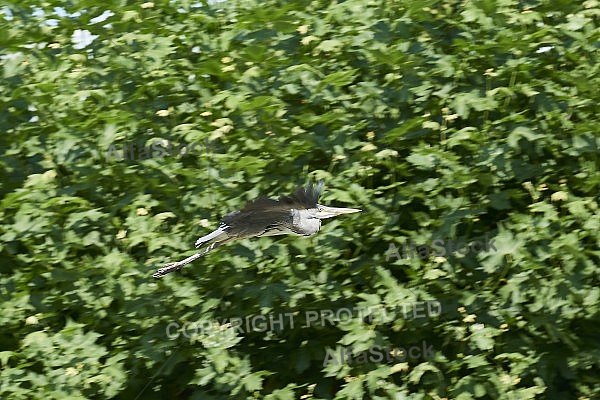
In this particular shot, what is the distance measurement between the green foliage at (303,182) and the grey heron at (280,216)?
2.56ft

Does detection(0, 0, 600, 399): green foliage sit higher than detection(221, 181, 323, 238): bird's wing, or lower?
lower

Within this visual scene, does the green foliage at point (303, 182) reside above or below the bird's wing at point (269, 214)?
below

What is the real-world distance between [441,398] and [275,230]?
144 centimetres

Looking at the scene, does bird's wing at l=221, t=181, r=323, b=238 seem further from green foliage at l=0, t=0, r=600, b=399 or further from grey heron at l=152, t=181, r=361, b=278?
green foliage at l=0, t=0, r=600, b=399

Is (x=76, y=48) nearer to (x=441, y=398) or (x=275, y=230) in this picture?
(x=275, y=230)

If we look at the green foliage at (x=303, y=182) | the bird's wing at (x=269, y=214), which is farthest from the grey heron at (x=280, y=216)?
the green foliage at (x=303, y=182)

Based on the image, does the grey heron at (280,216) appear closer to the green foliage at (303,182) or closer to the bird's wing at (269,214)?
the bird's wing at (269,214)

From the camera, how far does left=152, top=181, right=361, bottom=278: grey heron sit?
3766mm

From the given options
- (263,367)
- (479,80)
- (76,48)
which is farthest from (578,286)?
(76,48)

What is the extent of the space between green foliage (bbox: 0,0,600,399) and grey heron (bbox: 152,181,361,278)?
78 cm

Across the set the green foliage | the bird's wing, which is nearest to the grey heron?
the bird's wing

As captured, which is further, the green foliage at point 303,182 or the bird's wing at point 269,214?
the green foliage at point 303,182

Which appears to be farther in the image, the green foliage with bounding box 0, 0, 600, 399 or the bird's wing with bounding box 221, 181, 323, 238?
the green foliage with bounding box 0, 0, 600, 399

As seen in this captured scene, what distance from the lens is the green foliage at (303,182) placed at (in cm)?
479
